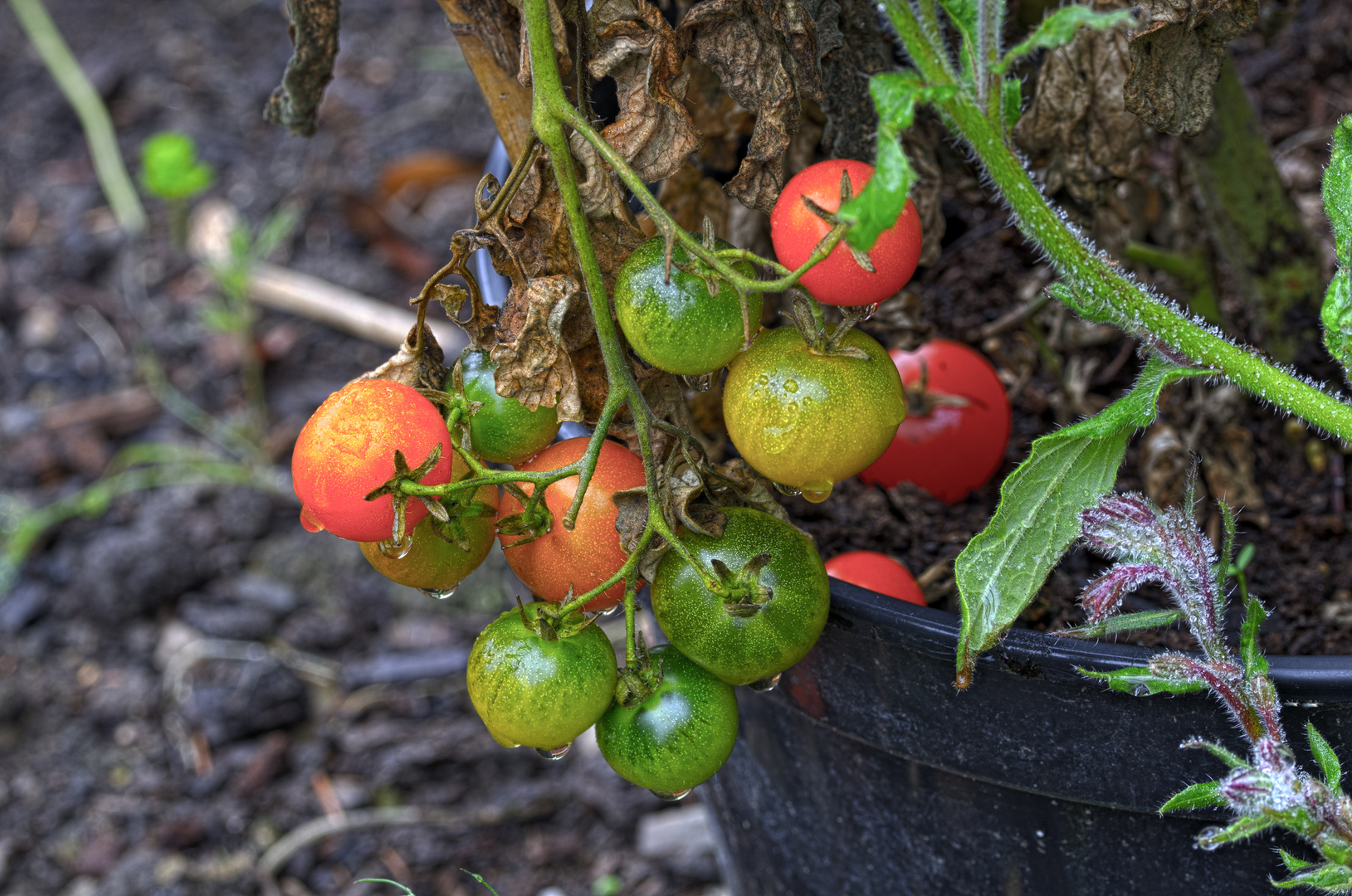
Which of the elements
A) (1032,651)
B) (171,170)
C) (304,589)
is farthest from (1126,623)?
(171,170)

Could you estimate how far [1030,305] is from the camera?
1308mm

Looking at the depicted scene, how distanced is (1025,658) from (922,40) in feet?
1.53

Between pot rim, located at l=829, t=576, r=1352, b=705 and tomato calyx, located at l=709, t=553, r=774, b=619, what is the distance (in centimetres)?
14

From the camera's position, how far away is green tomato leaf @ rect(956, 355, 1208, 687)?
83cm

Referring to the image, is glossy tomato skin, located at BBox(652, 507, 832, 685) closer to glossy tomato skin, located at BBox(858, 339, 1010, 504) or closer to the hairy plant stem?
the hairy plant stem

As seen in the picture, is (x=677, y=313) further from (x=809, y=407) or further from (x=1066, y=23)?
(x=1066, y=23)

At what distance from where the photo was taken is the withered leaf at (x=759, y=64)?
2.95ft

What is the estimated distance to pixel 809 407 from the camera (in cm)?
81

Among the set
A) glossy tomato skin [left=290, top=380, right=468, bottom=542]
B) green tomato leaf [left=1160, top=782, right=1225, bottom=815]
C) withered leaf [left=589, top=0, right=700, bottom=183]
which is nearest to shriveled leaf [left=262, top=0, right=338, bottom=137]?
withered leaf [left=589, top=0, right=700, bottom=183]

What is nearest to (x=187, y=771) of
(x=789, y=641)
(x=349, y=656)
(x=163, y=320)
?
(x=349, y=656)

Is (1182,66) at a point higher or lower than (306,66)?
higher

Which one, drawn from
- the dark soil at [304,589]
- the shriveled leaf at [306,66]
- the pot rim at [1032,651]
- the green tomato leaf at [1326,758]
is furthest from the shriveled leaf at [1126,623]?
the shriveled leaf at [306,66]

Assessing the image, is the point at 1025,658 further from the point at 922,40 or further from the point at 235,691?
the point at 235,691

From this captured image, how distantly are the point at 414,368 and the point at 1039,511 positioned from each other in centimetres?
49
